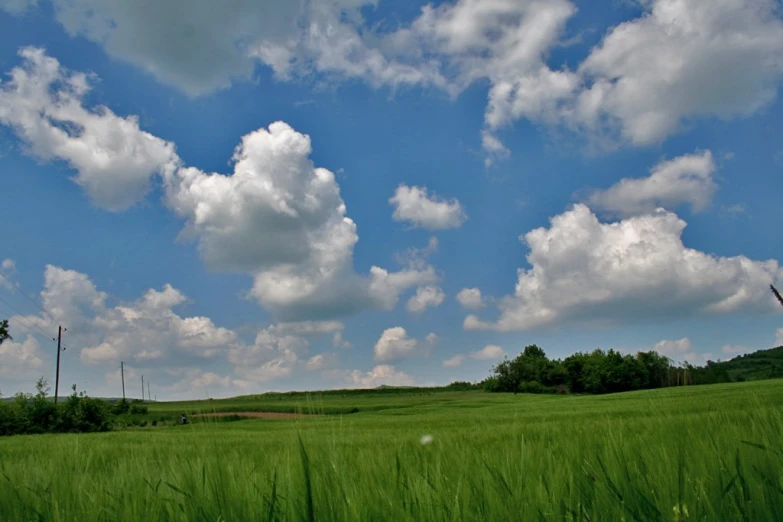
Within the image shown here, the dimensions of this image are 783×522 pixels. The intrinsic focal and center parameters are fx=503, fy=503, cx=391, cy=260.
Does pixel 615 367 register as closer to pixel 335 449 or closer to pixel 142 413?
pixel 142 413

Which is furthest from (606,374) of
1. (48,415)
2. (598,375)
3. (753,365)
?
(48,415)

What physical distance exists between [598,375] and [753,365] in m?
45.2

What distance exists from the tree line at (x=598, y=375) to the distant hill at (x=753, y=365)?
162 inches

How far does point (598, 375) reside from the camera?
110 m

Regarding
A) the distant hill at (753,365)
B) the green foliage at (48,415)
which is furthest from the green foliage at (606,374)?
the green foliage at (48,415)

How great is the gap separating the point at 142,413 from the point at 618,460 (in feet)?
254

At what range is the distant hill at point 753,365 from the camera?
338ft

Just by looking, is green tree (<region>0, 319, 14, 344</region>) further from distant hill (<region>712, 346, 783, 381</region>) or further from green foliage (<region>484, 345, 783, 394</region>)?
distant hill (<region>712, 346, 783, 381</region>)

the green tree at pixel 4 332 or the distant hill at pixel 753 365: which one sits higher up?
the green tree at pixel 4 332

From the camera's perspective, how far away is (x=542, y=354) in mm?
144750

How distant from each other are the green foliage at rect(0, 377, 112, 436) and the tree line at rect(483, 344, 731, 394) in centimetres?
7400

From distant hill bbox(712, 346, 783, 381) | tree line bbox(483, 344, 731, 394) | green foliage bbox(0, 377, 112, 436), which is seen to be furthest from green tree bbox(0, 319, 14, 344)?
distant hill bbox(712, 346, 783, 381)

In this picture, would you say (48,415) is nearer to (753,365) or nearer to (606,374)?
(606,374)

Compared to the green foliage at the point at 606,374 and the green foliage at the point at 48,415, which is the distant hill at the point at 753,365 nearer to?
the green foliage at the point at 606,374
